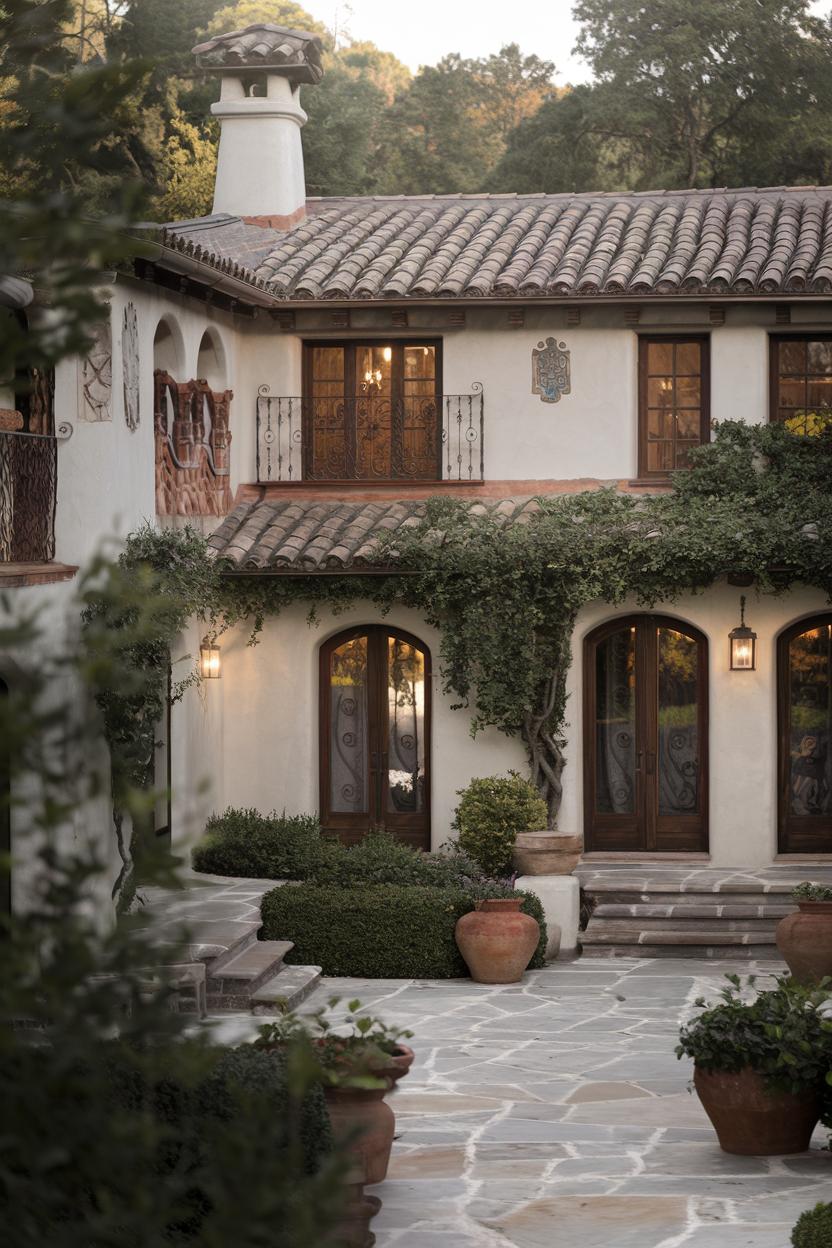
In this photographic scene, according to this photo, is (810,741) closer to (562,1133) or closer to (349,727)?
(349,727)

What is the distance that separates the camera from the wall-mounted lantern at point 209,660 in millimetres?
17547

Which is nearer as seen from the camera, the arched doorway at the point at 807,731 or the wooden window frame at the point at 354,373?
the arched doorway at the point at 807,731

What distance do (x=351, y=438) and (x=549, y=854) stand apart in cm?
531

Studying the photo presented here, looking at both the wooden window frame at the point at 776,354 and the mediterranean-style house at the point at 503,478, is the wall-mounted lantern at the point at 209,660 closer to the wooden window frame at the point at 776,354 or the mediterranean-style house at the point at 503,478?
the mediterranean-style house at the point at 503,478

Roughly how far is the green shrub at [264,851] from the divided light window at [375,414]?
4090 mm

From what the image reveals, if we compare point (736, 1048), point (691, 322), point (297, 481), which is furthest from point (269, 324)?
point (736, 1048)

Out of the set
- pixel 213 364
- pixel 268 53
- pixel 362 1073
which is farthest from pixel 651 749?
pixel 362 1073

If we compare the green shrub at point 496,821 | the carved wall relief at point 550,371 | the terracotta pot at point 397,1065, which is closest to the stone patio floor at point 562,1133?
the terracotta pot at point 397,1065

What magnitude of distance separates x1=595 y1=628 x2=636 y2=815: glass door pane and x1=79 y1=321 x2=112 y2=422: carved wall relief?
6.41 m

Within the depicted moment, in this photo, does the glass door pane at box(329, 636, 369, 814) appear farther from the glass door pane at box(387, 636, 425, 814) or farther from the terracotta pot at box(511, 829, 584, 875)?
the terracotta pot at box(511, 829, 584, 875)

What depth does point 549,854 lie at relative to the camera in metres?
16.2

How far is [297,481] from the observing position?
1869 centimetres

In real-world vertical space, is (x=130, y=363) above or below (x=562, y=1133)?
above

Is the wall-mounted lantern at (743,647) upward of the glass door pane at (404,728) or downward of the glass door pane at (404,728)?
upward
